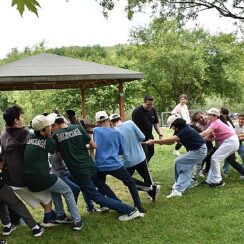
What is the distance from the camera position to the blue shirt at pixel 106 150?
5590 mm

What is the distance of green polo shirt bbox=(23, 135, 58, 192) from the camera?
499cm

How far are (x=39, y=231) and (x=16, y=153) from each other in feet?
3.57

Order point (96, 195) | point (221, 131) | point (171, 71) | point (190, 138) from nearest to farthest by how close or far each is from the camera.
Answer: point (96, 195), point (190, 138), point (221, 131), point (171, 71)

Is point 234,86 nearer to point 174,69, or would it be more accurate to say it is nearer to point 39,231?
point 174,69

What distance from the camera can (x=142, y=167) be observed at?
6461mm

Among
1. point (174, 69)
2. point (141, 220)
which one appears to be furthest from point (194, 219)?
point (174, 69)

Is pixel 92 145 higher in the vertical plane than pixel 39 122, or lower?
lower

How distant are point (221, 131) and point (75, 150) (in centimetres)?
Result: 338

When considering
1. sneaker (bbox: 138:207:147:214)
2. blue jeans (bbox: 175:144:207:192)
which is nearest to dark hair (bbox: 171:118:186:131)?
blue jeans (bbox: 175:144:207:192)

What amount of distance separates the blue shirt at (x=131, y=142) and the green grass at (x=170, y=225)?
2.63 ft

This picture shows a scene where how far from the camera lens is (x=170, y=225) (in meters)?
5.30

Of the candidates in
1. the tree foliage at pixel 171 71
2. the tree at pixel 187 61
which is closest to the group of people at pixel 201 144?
the tree foliage at pixel 171 71

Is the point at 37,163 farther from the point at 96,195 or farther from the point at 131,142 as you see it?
the point at 131,142

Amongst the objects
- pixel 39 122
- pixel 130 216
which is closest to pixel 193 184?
pixel 130 216
